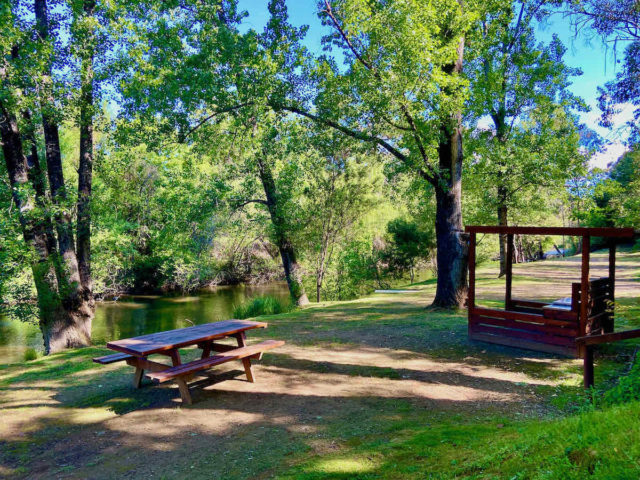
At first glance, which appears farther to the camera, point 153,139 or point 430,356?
point 153,139

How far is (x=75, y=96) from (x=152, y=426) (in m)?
9.07

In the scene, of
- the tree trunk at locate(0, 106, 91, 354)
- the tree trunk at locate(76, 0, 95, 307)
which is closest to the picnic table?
the tree trunk at locate(0, 106, 91, 354)

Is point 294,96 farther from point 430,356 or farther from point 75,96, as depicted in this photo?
point 430,356

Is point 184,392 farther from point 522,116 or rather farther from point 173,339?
point 522,116

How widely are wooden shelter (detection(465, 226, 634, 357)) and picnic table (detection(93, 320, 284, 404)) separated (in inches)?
165

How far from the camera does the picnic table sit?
18.5ft

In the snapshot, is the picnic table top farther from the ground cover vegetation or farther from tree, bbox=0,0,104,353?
tree, bbox=0,0,104,353

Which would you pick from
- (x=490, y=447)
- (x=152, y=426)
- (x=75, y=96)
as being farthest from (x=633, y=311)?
(x=75, y=96)

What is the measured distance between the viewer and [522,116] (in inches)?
786

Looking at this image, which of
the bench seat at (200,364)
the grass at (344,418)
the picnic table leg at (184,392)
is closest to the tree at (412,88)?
the grass at (344,418)

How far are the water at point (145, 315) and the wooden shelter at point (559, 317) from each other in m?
9.37

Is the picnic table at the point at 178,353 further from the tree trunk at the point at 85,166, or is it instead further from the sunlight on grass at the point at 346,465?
the tree trunk at the point at 85,166

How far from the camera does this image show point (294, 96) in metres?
12.0

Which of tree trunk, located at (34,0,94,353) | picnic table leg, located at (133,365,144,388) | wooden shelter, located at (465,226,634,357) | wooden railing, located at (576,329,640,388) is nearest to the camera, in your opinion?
wooden railing, located at (576,329,640,388)
